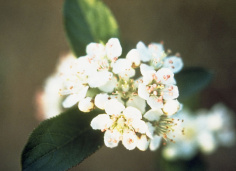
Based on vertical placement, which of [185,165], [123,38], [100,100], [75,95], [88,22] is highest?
[123,38]

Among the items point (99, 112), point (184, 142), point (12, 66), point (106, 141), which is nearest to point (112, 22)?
point (99, 112)

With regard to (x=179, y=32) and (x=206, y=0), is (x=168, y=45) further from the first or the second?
(x=206, y=0)

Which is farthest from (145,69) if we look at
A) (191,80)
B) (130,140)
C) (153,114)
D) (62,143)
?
(191,80)

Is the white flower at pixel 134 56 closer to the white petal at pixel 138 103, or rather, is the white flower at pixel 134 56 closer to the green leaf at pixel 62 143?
the white petal at pixel 138 103

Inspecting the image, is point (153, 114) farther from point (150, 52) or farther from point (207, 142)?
point (207, 142)

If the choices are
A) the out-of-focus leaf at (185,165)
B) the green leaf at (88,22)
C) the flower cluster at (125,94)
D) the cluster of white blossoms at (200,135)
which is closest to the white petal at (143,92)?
the flower cluster at (125,94)

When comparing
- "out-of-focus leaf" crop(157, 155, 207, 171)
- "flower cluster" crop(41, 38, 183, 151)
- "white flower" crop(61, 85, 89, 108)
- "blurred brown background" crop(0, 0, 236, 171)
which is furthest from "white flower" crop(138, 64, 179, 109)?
"blurred brown background" crop(0, 0, 236, 171)

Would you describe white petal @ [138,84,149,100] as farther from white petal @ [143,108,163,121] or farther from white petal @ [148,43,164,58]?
white petal @ [148,43,164,58]
